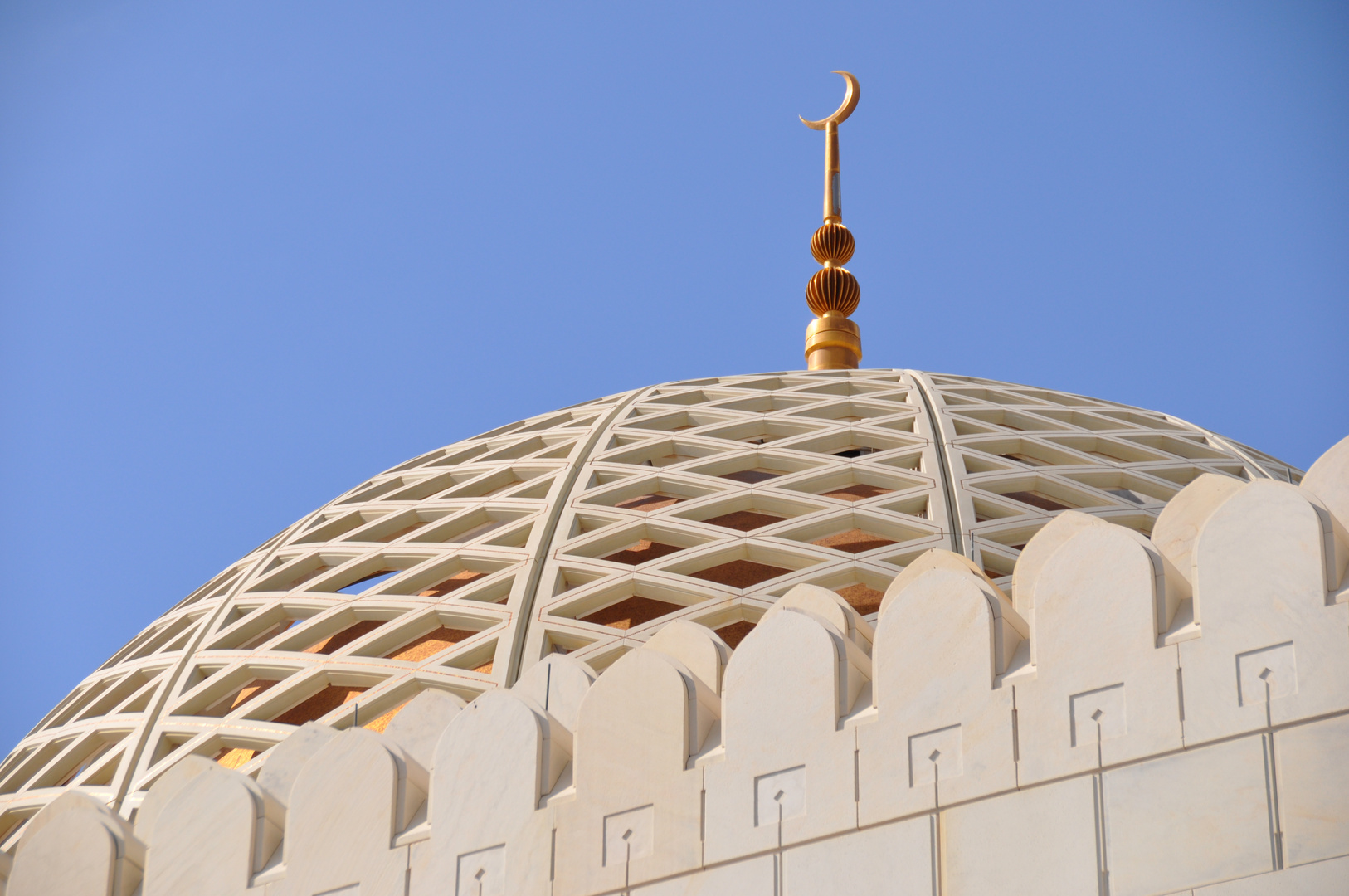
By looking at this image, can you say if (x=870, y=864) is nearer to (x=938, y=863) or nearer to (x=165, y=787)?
(x=938, y=863)

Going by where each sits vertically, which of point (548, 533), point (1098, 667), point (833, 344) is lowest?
point (1098, 667)

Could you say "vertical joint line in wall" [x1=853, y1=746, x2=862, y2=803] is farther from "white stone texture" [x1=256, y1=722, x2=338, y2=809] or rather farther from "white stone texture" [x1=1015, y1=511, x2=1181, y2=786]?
"white stone texture" [x1=256, y1=722, x2=338, y2=809]

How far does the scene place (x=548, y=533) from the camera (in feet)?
46.8

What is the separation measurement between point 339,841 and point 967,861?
8.38 feet

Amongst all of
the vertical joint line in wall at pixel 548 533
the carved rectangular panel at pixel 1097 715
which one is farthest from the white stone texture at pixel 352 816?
the vertical joint line in wall at pixel 548 533

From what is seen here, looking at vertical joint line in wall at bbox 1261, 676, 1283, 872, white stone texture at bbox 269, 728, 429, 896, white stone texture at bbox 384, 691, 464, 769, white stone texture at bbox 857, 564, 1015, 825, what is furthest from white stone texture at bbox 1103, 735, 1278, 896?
white stone texture at bbox 384, 691, 464, 769

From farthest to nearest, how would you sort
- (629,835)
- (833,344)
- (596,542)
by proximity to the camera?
(833,344) → (596,542) → (629,835)

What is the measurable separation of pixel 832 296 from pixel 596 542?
893cm

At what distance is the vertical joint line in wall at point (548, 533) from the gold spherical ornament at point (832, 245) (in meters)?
5.54

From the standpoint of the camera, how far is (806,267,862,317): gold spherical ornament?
21828 mm

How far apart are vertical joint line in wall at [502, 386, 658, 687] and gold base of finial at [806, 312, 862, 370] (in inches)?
159

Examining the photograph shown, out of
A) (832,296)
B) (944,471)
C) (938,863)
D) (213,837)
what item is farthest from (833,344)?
(938,863)

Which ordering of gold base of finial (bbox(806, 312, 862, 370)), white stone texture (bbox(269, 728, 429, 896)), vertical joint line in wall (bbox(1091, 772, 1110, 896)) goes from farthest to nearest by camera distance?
gold base of finial (bbox(806, 312, 862, 370)) < white stone texture (bbox(269, 728, 429, 896)) < vertical joint line in wall (bbox(1091, 772, 1110, 896))

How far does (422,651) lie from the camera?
1338 centimetres
